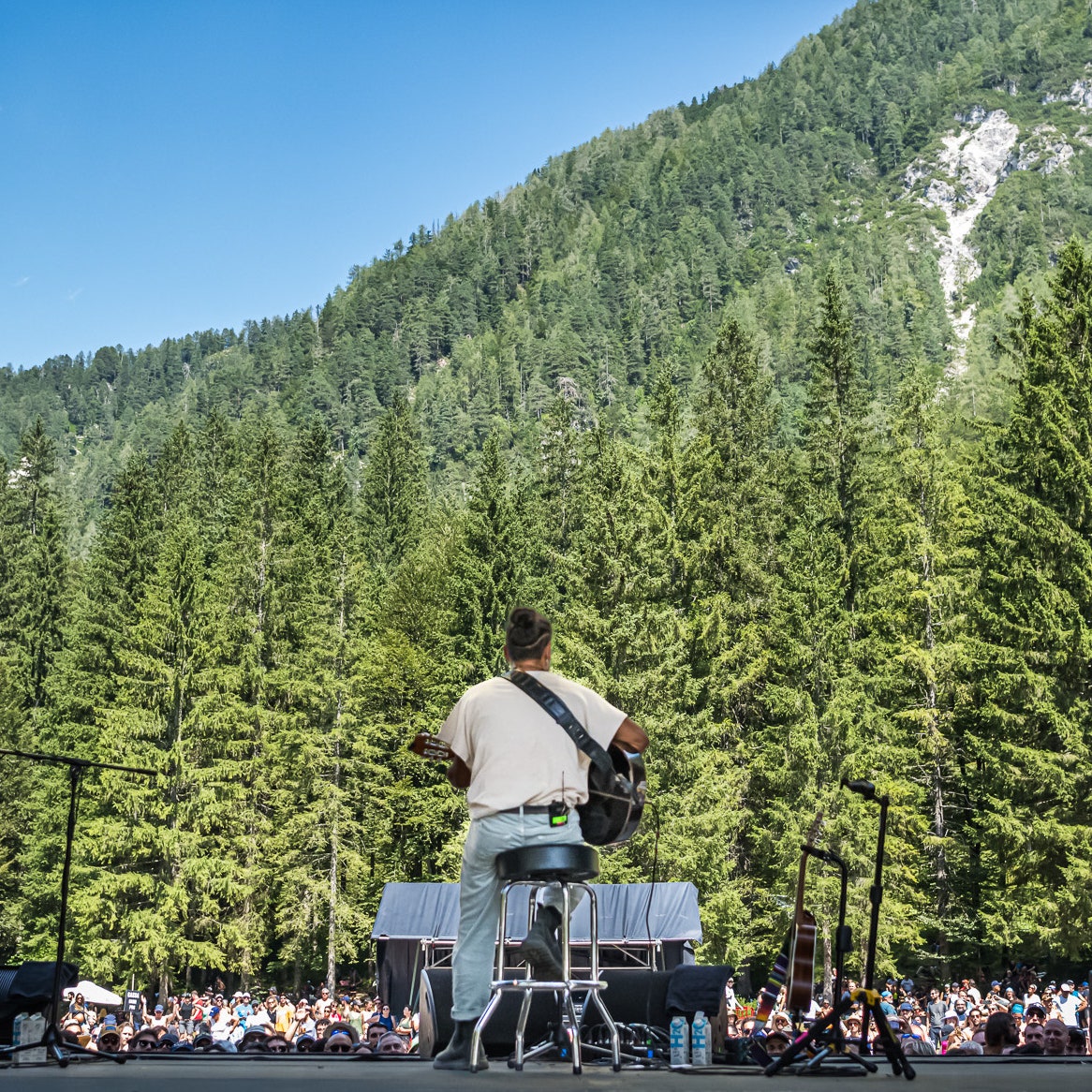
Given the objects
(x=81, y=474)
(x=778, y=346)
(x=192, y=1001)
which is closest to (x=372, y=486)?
(x=192, y=1001)

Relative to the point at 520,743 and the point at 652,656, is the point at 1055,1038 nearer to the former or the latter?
the point at 520,743

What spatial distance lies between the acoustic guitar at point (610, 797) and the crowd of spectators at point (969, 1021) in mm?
1545

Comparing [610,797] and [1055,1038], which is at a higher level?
[610,797]

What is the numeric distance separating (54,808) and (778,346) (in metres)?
95.8

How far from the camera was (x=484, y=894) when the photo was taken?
5617mm

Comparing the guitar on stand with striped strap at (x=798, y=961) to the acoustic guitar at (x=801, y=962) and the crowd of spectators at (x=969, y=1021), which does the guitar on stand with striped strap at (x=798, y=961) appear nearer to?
the acoustic guitar at (x=801, y=962)

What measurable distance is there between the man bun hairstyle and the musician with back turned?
0.39 feet

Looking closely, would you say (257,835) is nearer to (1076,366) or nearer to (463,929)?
(1076,366)

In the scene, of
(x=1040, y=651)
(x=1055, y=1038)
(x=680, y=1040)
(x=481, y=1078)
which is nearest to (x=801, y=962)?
(x=680, y=1040)

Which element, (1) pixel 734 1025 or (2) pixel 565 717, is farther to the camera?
(1) pixel 734 1025

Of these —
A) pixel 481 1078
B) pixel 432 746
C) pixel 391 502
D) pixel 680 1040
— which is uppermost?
pixel 391 502

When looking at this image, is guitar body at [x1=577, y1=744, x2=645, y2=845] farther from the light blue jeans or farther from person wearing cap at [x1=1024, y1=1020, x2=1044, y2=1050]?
person wearing cap at [x1=1024, y1=1020, x2=1044, y2=1050]

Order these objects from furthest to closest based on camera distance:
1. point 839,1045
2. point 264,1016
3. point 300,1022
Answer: point 300,1022
point 264,1016
point 839,1045

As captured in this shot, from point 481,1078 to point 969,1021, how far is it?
14084 millimetres
